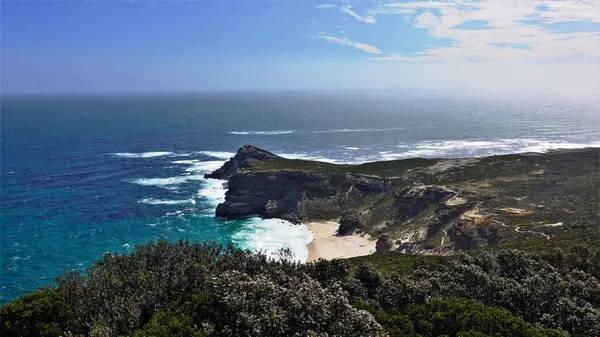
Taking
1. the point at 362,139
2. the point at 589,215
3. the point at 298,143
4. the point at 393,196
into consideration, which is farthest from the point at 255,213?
the point at 362,139

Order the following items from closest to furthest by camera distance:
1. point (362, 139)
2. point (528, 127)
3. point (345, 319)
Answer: point (345, 319) < point (362, 139) < point (528, 127)

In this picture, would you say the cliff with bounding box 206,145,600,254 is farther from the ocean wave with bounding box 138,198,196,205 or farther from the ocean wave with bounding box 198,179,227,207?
the ocean wave with bounding box 138,198,196,205

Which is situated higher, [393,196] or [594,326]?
[594,326]

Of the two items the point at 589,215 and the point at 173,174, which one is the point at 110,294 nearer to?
the point at 589,215

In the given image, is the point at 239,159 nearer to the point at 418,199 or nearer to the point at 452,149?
the point at 418,199

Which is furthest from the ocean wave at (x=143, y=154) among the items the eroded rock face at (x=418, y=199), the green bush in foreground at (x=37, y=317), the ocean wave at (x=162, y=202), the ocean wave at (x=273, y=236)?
the green bush in foreground at (x=37, y=317)

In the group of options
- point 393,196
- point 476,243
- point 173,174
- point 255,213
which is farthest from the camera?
point 173,174

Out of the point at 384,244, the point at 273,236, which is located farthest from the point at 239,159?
the point at 384,244
